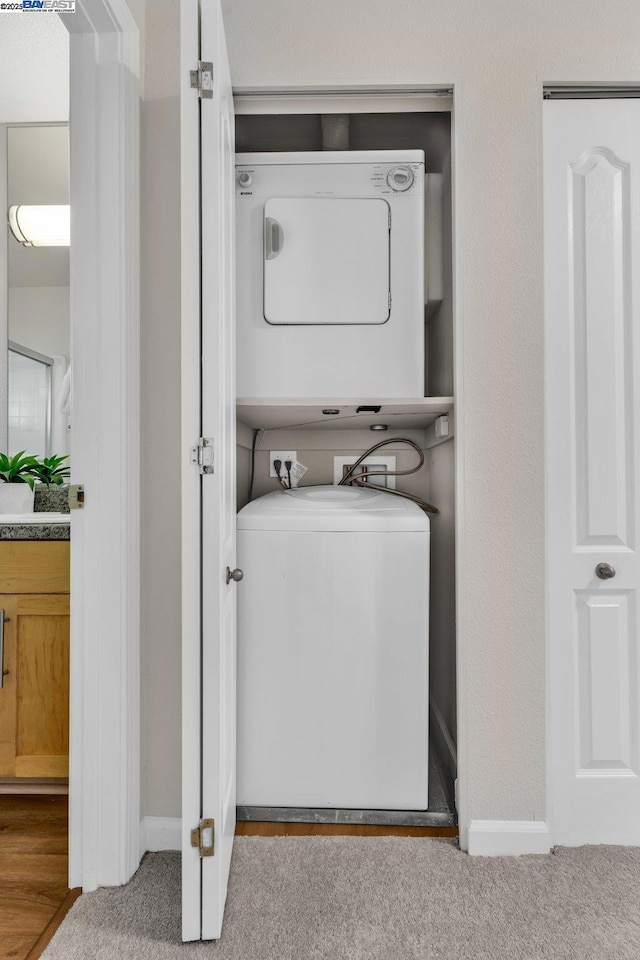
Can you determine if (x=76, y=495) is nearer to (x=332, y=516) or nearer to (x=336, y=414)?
(x=332, y=516)

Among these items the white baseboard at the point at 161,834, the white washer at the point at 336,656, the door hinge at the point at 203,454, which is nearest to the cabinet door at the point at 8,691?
the white baseboard at the point at 161,834

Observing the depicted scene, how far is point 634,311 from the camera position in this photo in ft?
5.21

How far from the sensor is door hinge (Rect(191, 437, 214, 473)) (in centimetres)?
115

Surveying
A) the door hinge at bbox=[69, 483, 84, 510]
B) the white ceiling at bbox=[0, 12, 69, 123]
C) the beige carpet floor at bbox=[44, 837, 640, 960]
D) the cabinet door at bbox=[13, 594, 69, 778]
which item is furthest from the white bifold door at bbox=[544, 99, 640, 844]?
the white ceiling at bbox=[0, 12, 69, 123]

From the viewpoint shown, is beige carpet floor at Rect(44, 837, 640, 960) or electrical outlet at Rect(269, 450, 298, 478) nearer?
beige carpet floor at Rect(44, 837, 640, 960)

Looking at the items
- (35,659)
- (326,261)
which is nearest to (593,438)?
(326,261)

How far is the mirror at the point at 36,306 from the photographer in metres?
2.34

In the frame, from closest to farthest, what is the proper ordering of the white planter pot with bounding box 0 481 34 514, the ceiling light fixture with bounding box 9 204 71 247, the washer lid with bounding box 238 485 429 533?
1. the washer lid with bounding box 238 485 429 533
2. the white planter pot with bounding box 0 481 34 514
3. the ceiling light fixture with bounding box 9 204 71 247

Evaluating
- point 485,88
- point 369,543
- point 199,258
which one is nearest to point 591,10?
point 485,88

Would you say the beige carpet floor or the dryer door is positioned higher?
the dryer door

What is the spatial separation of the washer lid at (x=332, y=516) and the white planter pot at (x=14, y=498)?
0.94 metres

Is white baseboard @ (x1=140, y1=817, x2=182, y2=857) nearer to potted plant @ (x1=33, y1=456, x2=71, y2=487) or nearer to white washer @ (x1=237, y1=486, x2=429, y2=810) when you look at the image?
white washer @ (x1=237, y1=486, x2=429, y2=810)

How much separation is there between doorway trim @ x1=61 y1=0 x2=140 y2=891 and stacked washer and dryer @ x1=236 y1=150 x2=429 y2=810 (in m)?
0.35

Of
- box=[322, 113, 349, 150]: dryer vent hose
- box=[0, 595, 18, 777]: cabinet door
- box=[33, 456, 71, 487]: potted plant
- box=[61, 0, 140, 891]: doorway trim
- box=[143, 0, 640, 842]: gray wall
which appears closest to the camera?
box=[61, 0, 140, 891]: doorway trim
